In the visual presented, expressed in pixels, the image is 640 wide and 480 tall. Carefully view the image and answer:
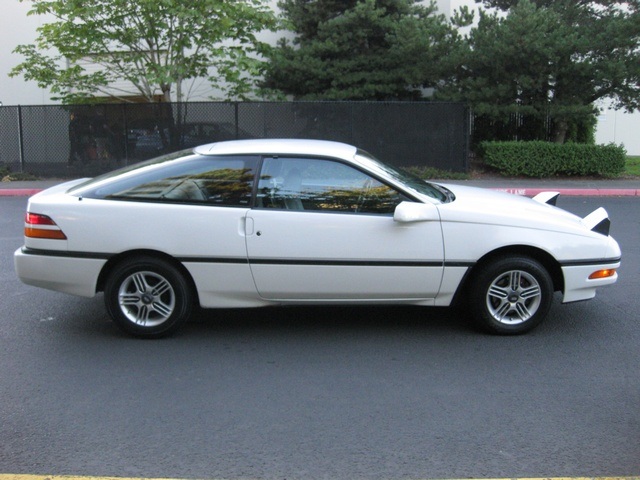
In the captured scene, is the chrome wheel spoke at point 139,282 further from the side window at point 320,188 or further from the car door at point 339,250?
the side window at point 320,188

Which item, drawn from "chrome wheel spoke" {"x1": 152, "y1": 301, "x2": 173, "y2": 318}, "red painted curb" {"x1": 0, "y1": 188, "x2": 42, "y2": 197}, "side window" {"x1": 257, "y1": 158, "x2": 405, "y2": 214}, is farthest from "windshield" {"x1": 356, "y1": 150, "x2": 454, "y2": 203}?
"red painted curb" {"x1": 0, "y1": 188, "x2": 42, "y2": 197}

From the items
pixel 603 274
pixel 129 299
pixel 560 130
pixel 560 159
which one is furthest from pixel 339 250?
pixel 560 130

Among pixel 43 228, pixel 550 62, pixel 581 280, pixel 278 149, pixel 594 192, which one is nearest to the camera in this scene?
pixel 43 228

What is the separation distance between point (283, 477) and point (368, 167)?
9.01 feet

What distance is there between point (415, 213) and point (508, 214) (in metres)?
0.77

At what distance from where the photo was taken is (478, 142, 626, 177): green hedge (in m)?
18.0

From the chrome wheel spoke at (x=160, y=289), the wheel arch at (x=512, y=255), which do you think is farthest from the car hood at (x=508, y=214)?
the chrome wheel spoke at (x=160, y=289)

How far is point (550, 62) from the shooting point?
17500 millimetres

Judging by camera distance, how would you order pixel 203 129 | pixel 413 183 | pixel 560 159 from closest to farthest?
pixel 413 183 → pixel 560 159 → pixel 203 129

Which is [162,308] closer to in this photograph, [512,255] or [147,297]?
[147,297]

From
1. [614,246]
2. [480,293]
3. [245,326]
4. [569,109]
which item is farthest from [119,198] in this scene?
[569,109]

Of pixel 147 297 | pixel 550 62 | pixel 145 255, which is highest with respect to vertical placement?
pixel 550 62

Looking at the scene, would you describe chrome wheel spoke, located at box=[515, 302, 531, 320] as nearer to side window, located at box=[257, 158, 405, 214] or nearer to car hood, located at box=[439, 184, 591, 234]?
car hood, located at box=[439, 184, 591, 234]

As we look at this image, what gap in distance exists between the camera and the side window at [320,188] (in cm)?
536
